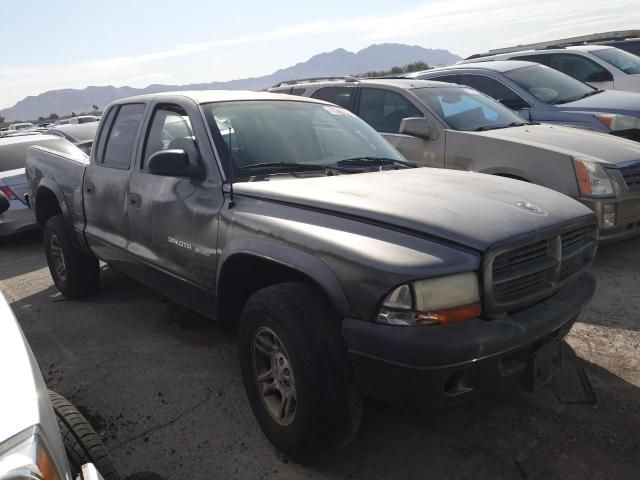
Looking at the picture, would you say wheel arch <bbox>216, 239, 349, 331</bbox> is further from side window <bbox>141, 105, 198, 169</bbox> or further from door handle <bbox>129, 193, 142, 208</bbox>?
door handle <bbox>129, 193, 142, 208</bbox>

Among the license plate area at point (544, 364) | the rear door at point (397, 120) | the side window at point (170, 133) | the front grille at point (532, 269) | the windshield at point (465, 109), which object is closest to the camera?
the front grille at point (532, 269)

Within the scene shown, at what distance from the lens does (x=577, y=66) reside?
9.58 m

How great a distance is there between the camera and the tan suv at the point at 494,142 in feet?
16.0

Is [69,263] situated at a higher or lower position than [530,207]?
lower

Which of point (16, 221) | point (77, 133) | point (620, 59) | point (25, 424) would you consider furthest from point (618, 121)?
point (77, 133)

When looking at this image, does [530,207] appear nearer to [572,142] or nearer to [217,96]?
[217,96]

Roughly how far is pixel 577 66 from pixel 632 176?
5440 mm

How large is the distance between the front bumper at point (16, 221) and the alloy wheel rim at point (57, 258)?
2.28m

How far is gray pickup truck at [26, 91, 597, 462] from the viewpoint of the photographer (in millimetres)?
2256

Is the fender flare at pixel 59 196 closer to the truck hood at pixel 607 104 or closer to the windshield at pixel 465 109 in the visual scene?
the windshield at pixel 465 109

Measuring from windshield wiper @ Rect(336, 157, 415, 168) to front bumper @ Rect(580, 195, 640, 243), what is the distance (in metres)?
2.00

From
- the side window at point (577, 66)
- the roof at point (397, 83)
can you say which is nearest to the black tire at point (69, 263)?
the roof at point (397, 83)

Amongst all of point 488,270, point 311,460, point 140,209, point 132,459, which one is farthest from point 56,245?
point 488,270

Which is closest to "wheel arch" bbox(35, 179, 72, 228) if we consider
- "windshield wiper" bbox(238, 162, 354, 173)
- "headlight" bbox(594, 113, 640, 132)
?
"windshield wiper" bbox(238, 162, 354, 173)
